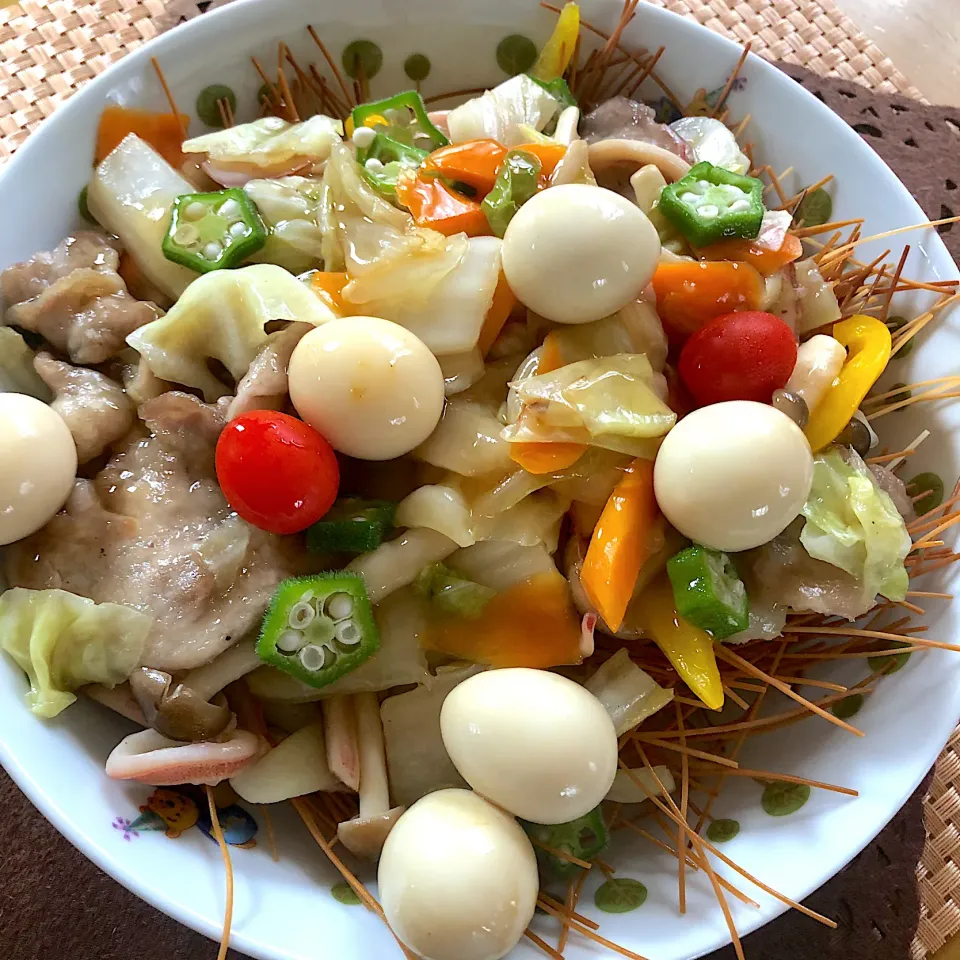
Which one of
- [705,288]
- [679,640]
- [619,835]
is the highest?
[705,288]

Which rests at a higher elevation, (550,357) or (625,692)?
(550,357)

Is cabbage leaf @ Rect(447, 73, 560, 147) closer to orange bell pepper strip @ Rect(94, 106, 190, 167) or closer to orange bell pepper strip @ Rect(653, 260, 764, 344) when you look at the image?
orange bell pepper strip @ Rect(653, 260, 764, 344)

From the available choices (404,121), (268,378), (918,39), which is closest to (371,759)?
(268,378)

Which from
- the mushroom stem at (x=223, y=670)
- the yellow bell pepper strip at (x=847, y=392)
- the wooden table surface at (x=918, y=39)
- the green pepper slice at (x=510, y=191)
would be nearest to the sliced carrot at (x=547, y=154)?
the green pepper slice at (x=510, y=191)

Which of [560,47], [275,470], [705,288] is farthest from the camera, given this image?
[560,47]

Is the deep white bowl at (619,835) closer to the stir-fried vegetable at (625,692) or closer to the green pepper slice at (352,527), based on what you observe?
the stir-fried vegetable at (625,692)

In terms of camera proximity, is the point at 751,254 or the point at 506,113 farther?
the point at 506,113

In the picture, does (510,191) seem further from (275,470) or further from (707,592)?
(707,592)

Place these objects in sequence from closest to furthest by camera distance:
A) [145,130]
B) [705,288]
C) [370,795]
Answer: [370,795] < [705,288] < [145,130]
